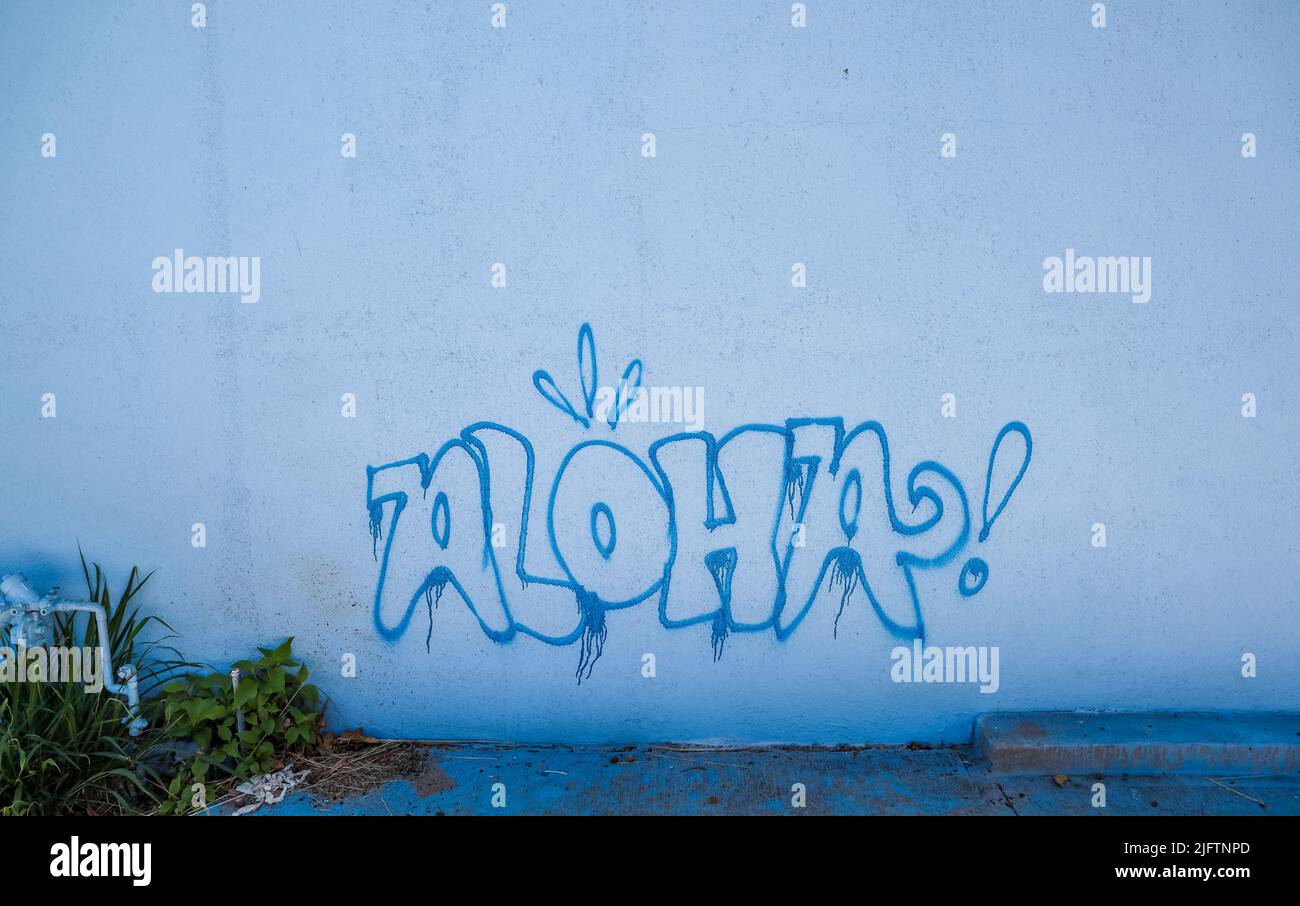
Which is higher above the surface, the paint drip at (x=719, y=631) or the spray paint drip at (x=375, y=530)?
the spray paint drip at (x=375, y=530)

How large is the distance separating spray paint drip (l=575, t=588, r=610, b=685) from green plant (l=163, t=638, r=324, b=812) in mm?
1067

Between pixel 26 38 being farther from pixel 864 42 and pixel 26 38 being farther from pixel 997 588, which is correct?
pixel 997 588

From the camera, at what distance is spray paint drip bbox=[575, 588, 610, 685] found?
11.0 feet

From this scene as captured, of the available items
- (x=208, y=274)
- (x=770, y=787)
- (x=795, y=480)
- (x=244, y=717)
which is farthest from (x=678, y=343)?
(x=244, y=717)

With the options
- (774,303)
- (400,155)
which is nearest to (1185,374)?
(774,303)

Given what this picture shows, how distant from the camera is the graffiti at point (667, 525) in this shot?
10.8 feet

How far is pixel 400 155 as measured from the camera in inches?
128

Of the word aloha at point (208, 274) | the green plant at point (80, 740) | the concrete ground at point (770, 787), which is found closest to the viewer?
the green plant at point (80, 740)

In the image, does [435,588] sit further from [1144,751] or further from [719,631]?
[1144,751]

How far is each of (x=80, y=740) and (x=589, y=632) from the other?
73.8 inches

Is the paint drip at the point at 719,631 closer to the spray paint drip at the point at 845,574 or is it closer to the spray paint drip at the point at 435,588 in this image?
the spray paint drip at the point at 845,574

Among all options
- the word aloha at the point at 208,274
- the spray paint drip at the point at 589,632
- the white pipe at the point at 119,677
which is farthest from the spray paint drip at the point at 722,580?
the white pipe at the point at 119,677

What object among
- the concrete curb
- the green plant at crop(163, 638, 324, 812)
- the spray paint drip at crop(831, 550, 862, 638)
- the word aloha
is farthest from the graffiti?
the word aloha

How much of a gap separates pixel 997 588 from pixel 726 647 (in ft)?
3.62
